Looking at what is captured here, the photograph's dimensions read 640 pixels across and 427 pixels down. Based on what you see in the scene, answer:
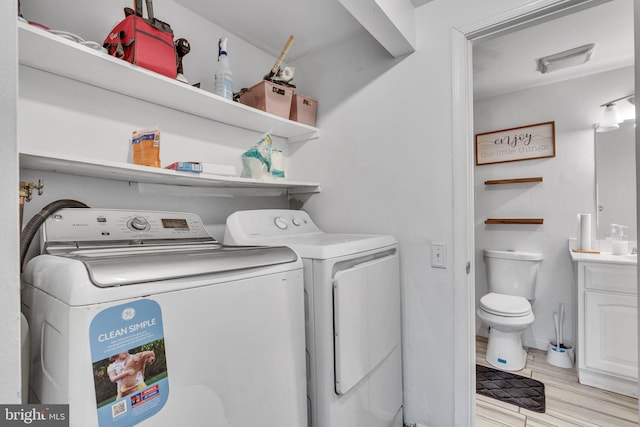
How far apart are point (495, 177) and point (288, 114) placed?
2203mm

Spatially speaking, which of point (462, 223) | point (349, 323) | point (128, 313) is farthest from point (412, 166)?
point (128, 313)

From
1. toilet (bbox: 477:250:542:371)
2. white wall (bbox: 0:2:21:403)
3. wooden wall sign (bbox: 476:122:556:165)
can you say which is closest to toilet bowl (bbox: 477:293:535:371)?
toilet (bbox: 477:250:542:371)

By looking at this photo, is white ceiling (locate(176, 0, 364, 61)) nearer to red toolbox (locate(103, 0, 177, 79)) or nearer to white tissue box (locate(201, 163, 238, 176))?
red toolbox (locate(103, 0, 177, 79))

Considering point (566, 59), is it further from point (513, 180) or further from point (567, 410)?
point (567, 410)

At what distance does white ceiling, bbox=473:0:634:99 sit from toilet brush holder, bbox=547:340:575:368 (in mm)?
2245

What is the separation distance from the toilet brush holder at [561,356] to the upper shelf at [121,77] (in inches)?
107

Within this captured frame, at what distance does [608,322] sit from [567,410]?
66 centimetres

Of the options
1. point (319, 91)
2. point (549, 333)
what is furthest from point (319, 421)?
point (549, 333)

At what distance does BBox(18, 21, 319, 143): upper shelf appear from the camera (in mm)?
1025

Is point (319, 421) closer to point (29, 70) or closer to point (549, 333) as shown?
point (29, 70)

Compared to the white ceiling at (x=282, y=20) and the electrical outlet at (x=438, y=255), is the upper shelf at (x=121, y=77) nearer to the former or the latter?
the white ceiling at (x=282, y=20)

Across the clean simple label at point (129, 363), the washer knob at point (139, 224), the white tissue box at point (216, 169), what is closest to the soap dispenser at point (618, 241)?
the white tissue box at point (216, 169)

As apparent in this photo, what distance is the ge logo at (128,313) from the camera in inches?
28.7

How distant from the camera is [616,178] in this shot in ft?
8.06
